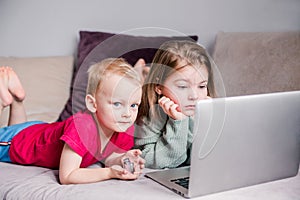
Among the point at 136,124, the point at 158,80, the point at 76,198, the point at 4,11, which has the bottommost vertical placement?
the point at 76,198

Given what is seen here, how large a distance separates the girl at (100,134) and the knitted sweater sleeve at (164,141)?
40 mm

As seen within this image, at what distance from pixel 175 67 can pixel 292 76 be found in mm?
737

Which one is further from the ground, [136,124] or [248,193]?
[136,124]

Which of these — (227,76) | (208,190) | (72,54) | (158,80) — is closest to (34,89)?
(72,54)

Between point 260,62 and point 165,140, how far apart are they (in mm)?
754

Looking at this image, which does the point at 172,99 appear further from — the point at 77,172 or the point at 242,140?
the point at 77,172

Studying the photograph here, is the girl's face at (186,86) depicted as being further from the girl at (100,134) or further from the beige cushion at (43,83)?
the beige cushion at (43,83)

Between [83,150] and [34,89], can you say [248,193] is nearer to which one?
[83,150]

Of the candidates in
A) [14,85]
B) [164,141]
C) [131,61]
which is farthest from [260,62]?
[14,85]

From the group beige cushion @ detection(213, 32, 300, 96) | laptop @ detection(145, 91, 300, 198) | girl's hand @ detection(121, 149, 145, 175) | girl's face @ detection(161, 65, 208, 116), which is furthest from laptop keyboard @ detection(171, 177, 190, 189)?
beige cushion @ detection(213, 32, 300, 96)

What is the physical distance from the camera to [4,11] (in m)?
2.37

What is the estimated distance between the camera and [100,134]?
1394 millimetres

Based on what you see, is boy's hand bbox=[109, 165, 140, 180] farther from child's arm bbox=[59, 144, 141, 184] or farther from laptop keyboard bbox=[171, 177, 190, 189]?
laptop keyboard bbox=[171, 177, 190, 189]

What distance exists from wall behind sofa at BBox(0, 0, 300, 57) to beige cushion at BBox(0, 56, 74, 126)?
162mm
